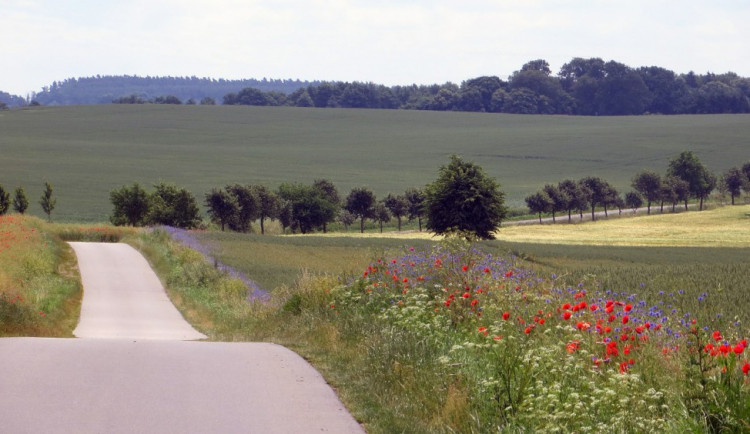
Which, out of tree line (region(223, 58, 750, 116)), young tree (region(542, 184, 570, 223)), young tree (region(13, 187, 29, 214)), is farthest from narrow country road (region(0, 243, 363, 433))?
tree line (region(223, 58, 750, 116))

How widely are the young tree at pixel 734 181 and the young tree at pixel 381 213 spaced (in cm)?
3875

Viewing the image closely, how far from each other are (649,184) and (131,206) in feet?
178

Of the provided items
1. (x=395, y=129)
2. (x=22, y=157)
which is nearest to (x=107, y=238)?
(x=22, y=157)

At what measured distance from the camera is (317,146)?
13500 centimetres

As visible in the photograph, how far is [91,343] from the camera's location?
10.7 m

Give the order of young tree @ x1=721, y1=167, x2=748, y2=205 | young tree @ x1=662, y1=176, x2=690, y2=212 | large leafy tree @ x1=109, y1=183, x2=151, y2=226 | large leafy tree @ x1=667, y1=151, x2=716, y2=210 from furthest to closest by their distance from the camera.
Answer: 1. large leafy tree @ x1=667, y1=151, x2=716, y2=210
2. young tree @ x1=721, y1=167, x2=748, y2=205
3. young tree @ x1=662, y1=176, x2=690, y2=212
4. large leafy tree @ x1=109, y1=183, x2=151, y2=226

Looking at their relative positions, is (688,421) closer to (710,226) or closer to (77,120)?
(710,226)

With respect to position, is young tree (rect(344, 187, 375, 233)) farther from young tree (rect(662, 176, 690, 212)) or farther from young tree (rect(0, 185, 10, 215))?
young tree (rect(662, 176, 690, 212))

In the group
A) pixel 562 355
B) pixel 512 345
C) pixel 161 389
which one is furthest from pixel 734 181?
pixel 161 389

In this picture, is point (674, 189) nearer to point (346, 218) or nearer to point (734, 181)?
point (734, 181)

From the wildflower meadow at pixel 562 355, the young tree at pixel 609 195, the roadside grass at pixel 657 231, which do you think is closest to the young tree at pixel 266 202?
the roadside grass at pixel 657 231

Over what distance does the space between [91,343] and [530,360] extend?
5744mm

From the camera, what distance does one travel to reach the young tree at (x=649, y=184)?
91.8 metres

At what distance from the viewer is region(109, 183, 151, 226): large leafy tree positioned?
220 feet
